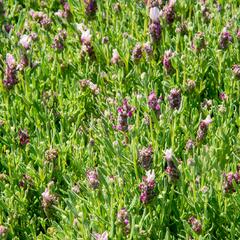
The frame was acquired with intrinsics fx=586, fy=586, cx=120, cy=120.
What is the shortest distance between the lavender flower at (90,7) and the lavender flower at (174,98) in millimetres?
984

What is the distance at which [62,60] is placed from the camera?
2967 mm

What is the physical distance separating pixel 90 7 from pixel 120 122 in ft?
3.36

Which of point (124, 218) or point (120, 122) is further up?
point (120, 122)

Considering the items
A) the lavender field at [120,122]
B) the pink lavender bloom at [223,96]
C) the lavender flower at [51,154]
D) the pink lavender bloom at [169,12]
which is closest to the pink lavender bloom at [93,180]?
the lavender field at [120,122]

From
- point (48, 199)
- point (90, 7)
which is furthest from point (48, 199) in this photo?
point (90, 7)

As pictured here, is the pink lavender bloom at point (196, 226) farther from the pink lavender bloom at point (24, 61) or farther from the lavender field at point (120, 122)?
the pink lavender bloom at point (24, 61)

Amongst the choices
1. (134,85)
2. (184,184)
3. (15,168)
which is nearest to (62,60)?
(134,85)

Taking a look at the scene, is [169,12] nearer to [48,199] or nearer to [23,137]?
[23,137]

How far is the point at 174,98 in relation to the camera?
2.32 metres

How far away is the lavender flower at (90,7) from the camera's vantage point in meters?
3.11

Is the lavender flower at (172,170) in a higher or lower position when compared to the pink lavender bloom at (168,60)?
lower

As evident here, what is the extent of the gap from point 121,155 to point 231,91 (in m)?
0.68

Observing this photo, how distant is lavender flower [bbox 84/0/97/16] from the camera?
10.2 feet

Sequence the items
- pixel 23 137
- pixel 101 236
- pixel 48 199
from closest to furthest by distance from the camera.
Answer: pixel 101 236 < pixel 48 199 < pixel 23 137
